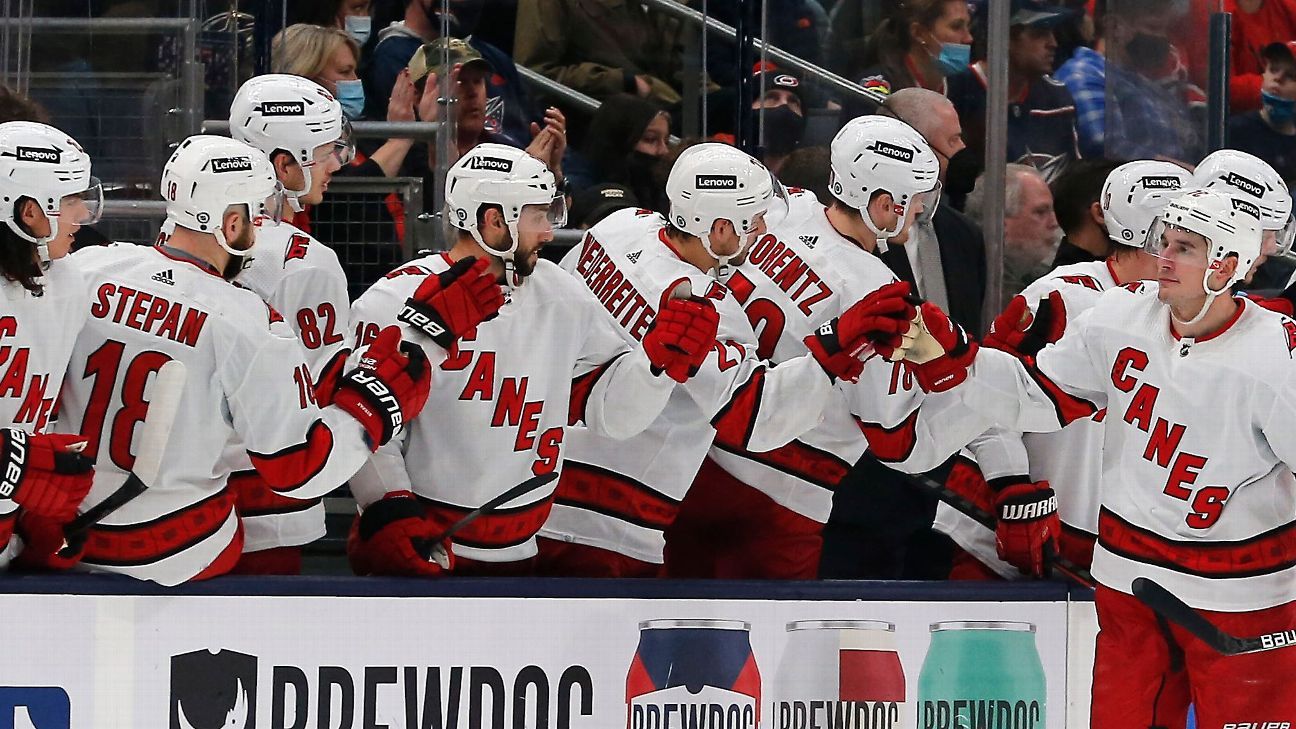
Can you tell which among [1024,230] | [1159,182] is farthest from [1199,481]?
[1024,230]

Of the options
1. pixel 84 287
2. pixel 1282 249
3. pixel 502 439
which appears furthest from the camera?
pixel 1282 249

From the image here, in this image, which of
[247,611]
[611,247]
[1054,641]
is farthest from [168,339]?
[1054,641]

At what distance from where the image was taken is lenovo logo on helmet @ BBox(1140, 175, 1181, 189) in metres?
4.69

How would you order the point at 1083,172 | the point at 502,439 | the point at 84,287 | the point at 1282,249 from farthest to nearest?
1. the point at 1083,172
2. the point at 1282,249
3. the point at 502,439
4. the point at 84,287

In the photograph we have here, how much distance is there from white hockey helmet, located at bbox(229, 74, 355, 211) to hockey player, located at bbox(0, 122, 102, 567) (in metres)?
0.76

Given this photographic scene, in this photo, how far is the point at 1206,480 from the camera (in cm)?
392

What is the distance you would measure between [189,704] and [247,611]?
217 mm

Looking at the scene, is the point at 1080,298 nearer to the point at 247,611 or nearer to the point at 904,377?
the point at 904,377

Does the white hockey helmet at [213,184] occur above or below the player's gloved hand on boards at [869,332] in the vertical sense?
above

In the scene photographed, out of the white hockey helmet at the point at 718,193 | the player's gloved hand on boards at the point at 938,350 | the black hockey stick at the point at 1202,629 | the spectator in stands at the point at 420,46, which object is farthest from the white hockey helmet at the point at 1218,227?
the spectator in stands at the point at 420,46

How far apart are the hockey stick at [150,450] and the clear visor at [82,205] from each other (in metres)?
0.36

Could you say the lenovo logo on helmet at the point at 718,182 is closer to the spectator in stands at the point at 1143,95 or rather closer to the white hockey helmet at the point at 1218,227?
the white hockey helmet at the point at 1218,227

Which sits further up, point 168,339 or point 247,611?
point 168,339

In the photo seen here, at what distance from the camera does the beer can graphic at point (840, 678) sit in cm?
412
